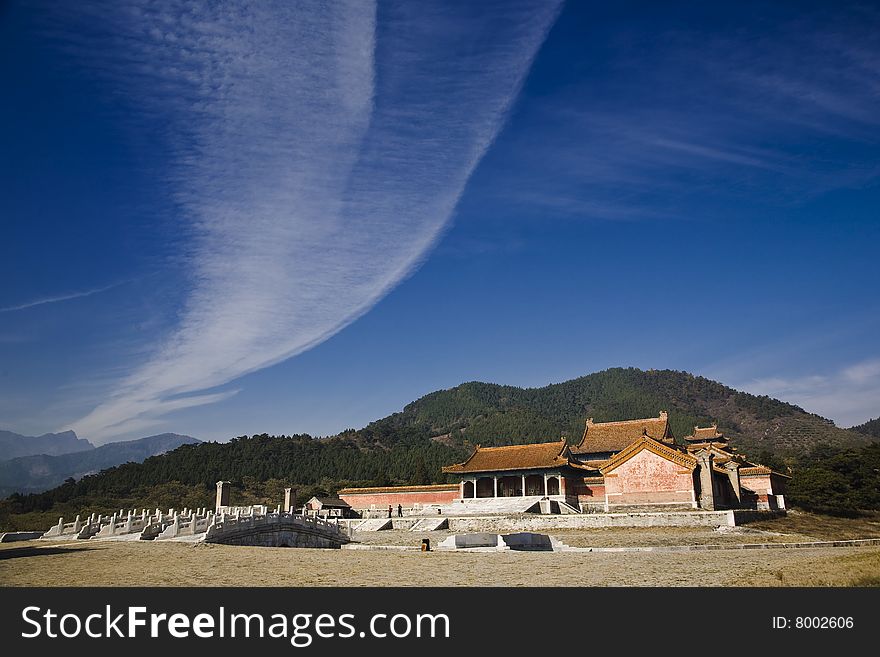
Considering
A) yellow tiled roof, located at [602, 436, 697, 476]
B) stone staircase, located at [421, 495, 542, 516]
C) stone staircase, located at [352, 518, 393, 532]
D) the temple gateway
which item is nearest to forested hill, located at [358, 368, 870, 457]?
the temple gateway

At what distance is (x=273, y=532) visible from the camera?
27.2m

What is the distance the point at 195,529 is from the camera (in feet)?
82.6

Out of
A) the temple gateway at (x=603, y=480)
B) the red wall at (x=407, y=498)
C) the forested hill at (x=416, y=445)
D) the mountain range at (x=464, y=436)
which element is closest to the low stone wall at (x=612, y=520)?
the temple gateway at (x=603, y=480)

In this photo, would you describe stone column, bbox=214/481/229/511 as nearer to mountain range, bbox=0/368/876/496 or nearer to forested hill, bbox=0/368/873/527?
forested hill, bbox=0/368/873/527

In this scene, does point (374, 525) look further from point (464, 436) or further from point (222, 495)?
point (464, 436)

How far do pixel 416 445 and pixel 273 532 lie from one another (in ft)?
310

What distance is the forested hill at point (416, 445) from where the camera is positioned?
216 feet

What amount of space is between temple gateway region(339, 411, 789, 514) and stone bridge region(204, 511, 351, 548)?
11.8 metres

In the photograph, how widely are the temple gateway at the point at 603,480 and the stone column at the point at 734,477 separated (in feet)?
0.17

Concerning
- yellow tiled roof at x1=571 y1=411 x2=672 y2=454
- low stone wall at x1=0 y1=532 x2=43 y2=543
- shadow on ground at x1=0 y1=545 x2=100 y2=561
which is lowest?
low stone wall at x1=0 y1=532 x2=43 y2=543

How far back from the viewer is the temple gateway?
32.5 meters
